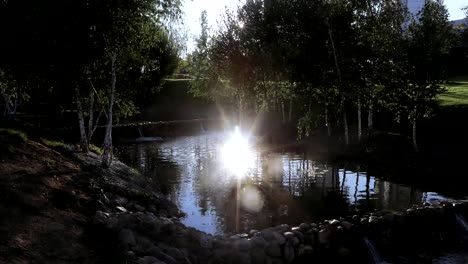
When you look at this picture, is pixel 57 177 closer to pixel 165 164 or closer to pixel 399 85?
pixel 165 164

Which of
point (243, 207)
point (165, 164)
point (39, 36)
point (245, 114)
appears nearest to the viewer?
point (39, 36)

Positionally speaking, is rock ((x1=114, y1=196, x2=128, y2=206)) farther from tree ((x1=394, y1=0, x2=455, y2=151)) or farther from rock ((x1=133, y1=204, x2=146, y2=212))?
tree ((x1=394, y1=0, x2=455, y2=151))

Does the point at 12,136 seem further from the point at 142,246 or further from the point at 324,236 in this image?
the point at 324,236

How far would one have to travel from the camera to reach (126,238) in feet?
48.1

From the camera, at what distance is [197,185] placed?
3002 centimetres

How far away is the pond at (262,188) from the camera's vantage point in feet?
74.0

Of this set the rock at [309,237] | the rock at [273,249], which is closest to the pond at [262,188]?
the rock at [309,237]

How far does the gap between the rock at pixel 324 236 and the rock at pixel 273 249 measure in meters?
2.10

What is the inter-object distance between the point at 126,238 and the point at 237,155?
30100 millimetres

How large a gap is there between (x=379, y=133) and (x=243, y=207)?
21.7 metres

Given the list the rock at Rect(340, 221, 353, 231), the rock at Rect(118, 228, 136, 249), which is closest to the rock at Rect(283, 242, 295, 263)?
the rock at Rect(340, 221, 353, 231)

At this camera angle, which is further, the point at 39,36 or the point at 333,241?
the point at 39,36

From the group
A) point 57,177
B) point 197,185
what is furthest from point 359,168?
point 57,177

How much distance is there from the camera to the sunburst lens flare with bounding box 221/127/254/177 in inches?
1427
